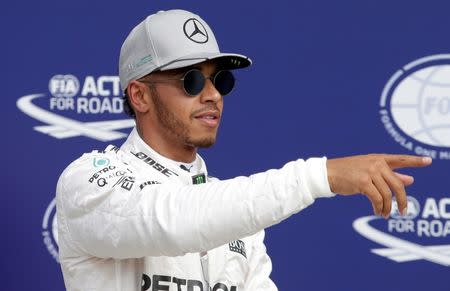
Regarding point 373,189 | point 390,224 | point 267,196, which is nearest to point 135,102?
point 267,196

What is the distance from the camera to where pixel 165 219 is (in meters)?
1.98

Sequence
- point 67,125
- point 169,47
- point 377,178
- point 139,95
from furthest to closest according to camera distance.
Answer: point 67,125
point 139,95
point 169,47
point 377,178

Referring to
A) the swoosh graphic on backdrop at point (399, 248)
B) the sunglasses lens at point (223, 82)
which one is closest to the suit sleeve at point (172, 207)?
the sunglasses lens at point (223, 82)

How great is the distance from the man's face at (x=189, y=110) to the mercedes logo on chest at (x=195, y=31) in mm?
61

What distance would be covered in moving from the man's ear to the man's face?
6 cm

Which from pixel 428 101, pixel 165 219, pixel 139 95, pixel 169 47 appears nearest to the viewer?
pixel 165 219

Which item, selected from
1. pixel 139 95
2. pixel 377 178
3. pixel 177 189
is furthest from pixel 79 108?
pixel 377 178

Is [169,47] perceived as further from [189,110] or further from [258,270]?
[258,270]

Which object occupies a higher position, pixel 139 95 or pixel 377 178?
pixel 139 95

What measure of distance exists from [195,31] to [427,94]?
1.18 metres

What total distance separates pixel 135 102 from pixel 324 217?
107 cm

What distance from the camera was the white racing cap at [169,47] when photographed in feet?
8.03

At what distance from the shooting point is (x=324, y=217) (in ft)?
11.2

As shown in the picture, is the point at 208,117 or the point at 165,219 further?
the point at 208,117
